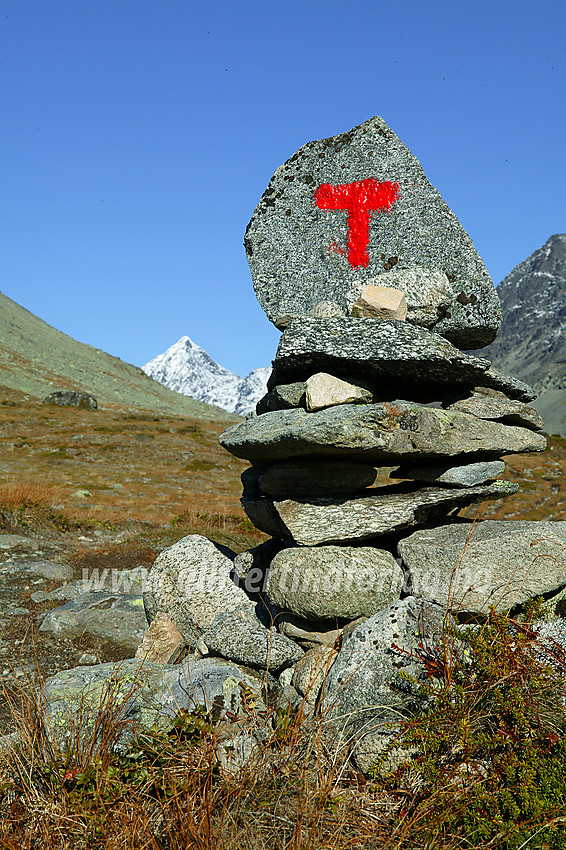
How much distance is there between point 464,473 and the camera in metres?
7.59

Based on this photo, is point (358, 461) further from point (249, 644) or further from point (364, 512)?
point (249, 644)

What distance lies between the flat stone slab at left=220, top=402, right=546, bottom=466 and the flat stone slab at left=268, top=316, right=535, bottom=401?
1.56ft

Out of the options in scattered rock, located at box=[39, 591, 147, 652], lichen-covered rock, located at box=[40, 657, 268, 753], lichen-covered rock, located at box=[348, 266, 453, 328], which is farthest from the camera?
scattered rock, located at box=[39, 591, 147, 652]

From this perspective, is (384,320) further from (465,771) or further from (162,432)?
(162,432)

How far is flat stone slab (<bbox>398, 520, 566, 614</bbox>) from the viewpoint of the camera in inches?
249

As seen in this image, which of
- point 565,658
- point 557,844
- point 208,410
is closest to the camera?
point 557,844

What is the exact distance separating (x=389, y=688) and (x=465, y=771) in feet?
3.95

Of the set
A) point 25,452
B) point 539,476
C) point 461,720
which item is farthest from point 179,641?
point 25,452

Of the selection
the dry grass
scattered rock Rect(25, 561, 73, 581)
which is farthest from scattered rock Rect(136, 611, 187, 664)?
scattered rock Rect(25, 561, 73, 581)

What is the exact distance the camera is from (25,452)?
128 feet

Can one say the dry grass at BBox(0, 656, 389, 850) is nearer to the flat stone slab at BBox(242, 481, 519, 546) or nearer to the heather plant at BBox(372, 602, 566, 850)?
the heather plant at BBox(372, 602, 566, 850)

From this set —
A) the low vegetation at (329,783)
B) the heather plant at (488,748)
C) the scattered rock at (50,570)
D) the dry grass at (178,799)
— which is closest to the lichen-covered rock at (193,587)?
the low vegetation at (329,783)

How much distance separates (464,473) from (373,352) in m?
1.97

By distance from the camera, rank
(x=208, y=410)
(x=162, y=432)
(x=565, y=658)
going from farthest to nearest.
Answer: (x=208, y=410) → (x=162, y=432) → (x=565, y=658)
